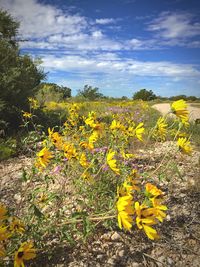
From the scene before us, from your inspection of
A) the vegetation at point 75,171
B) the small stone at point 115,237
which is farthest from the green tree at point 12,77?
the small stone at point 115,237

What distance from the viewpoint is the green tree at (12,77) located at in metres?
6.21

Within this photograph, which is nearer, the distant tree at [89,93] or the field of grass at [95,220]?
the field of grass at [95,220]

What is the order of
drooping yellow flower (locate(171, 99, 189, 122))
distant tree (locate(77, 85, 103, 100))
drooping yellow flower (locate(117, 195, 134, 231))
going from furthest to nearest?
distant tree (locate(77, 85, 103, 100))
drooping yellow flower (locate(171, 99, 189, 122))
drooping yellow flower (locate(117, 195, 134, 231))

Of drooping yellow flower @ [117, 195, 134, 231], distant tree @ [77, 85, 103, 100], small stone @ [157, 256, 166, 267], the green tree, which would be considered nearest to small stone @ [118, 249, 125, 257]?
small stone @ [157, 256, 166, 267]

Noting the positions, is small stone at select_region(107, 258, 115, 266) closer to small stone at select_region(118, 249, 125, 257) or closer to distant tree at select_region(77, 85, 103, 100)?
small stone at select_region(118, 249, 125, 257)

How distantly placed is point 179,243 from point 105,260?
69 cm

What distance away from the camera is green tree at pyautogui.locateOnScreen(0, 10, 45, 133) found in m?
6.21

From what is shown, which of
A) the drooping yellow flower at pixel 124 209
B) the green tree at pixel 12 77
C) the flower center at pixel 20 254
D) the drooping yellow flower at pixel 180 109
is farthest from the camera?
the green tree at pixel 12 77

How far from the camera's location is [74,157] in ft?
6.71

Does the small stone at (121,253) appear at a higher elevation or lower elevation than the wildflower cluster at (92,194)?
lower

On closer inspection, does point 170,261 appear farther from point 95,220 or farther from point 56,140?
point 56,140

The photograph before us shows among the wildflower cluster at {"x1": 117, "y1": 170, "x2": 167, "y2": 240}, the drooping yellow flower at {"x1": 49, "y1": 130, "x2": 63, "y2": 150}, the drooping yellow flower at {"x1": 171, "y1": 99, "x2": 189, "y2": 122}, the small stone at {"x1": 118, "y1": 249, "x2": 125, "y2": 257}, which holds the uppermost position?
the drooping yellow flower at {"x1": 171, "y1": 99, "x2": 189, "y2": 122}

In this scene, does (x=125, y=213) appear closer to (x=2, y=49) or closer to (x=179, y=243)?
(x=179, y=243)

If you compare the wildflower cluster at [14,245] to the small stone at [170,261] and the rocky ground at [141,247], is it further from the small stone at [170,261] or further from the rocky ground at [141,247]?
the small stone at [170,261]
